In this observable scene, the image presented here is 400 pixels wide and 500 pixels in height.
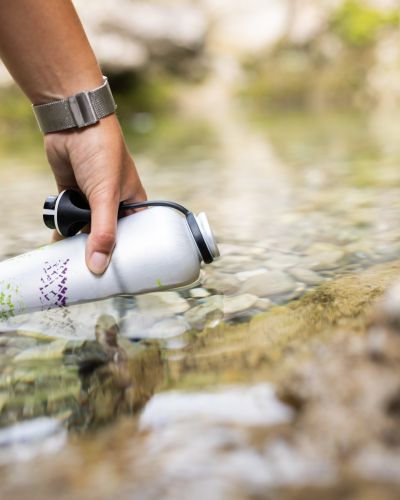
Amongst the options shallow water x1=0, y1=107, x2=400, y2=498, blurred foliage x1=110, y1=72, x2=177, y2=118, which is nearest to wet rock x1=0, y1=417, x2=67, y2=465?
shallow water x1=0, y1=107, x2=400, y2=498

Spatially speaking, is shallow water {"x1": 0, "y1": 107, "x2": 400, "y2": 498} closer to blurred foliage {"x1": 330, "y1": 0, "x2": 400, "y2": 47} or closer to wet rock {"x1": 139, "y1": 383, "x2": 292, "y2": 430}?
wet rock {"x1": 139, "y1": 383, "x2": 292, "y2": 430}

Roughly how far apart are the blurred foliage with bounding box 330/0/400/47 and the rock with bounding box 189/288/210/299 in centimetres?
1244

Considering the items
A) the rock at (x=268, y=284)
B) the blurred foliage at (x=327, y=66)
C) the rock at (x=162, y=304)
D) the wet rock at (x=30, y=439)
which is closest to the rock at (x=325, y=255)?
the rock at (x=268, y=284)

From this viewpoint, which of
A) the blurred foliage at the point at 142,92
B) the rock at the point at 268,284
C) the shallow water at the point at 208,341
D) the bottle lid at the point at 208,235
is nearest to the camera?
the shallow water at the point at 208,341

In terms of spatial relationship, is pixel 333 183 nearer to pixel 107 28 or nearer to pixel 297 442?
pixel 297 442

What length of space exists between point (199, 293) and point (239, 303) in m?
0.16

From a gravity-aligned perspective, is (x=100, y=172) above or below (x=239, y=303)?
above

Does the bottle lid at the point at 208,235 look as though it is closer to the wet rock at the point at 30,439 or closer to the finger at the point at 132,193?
the finger at the point at 132,193

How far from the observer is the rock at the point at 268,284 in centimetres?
189

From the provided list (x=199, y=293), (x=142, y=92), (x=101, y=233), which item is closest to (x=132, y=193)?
(x=101, y=233)

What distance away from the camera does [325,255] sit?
2.25m

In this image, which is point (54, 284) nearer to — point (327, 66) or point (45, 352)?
point (45, 352)

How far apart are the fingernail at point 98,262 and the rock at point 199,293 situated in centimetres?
33

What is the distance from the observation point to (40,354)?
60.1 inches
